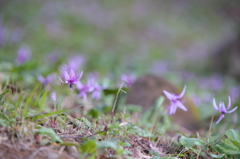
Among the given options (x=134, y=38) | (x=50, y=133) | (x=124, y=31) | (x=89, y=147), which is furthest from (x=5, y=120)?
(x=124, y=31)

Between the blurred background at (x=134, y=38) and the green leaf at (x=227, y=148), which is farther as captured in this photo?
the blurred background at (x=134, y=38)

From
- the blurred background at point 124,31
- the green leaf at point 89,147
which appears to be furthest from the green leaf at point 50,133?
the blurred background at point 124,31

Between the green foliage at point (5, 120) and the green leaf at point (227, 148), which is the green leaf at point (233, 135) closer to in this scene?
the green leaf at point (227, 148)

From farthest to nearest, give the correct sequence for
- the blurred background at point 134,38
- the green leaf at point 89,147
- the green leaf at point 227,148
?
the blurred background at point 134,38 < the green leaf at point 227,148 < the green leaf at point 89,147

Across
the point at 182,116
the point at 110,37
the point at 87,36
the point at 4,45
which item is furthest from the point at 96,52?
the point at 182,116

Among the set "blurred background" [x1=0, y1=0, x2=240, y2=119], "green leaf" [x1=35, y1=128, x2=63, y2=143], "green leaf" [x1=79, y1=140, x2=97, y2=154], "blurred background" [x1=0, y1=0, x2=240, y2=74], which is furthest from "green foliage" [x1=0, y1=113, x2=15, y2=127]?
"blurred background" [x1=0, y1=0, x2=240, y2=74]
